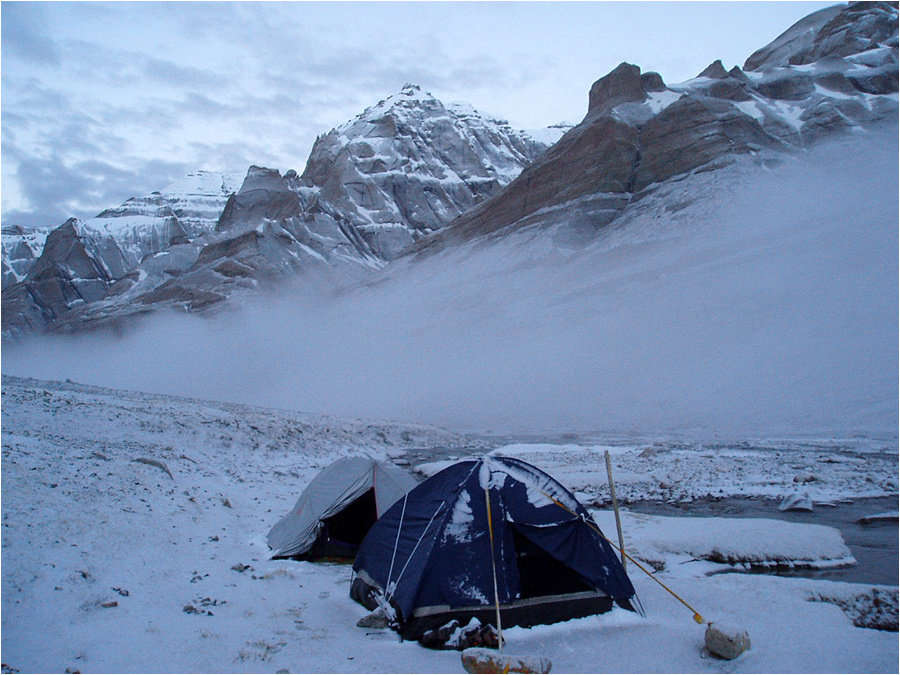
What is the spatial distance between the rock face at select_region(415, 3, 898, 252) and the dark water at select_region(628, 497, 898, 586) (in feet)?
296

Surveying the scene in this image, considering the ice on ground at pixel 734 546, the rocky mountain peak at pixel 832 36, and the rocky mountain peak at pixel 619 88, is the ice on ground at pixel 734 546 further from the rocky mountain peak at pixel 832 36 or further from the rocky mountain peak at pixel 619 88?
the rocky mountain peak at pixel 832 36

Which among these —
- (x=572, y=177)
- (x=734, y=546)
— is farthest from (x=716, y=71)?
(x=734, y=546)

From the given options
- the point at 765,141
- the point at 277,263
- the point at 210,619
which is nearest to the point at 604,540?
the point at 210,619

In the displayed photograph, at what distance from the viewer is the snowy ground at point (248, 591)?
733 centimetres

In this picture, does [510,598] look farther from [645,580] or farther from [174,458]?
[174,458]

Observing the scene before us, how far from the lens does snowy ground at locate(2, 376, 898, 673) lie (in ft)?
24.0

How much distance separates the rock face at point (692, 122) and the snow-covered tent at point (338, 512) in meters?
97.1

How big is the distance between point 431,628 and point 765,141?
113662mm

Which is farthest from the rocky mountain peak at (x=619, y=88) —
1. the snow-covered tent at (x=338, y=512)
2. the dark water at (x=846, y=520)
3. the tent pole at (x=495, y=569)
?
the tent pole at (x=495, y=569)

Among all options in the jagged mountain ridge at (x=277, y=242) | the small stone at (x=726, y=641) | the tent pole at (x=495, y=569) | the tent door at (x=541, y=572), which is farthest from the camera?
the jagged mountain ridge at (x=277, y=242)

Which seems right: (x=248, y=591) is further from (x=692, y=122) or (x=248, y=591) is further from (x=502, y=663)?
(x=692, y=122)

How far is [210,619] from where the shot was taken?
27.5 ft

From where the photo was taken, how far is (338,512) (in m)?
12.8

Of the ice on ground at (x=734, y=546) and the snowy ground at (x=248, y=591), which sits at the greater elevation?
the snowy ground at (x=248, y=591)
